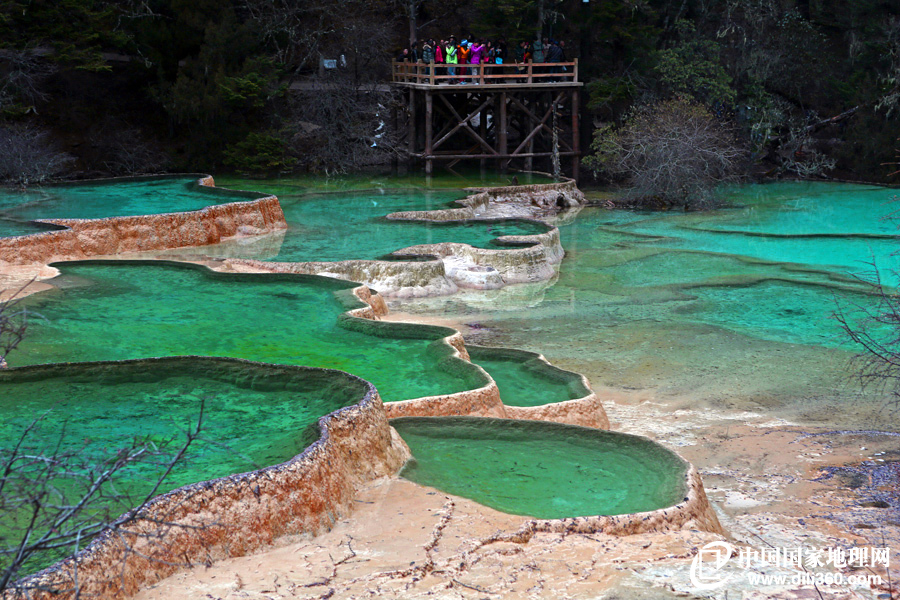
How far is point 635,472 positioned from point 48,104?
20.7 metres

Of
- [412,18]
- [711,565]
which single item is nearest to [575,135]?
[412,18]

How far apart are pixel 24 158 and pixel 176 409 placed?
47.7ft

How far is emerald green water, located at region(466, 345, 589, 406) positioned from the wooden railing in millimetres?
12929

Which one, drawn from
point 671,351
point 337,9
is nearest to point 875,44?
point 337,9

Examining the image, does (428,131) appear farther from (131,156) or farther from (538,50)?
(131,156)

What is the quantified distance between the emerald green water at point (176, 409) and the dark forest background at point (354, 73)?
14296mm

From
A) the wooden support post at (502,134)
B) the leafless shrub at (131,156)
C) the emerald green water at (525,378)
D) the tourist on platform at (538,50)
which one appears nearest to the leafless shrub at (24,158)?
the leafless shrub at (131,156)

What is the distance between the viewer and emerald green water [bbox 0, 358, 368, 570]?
5.13 m

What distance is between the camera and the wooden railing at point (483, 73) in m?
21.5

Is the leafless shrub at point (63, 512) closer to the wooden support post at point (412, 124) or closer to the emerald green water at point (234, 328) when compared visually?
the emerald green water at point (234, 328)

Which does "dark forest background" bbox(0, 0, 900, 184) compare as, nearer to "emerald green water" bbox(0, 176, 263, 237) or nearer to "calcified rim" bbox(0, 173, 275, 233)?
"calcified rim" bbox(0, 173, 275, 233)

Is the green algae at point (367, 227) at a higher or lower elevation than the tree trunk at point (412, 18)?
lower

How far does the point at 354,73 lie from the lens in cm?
2491

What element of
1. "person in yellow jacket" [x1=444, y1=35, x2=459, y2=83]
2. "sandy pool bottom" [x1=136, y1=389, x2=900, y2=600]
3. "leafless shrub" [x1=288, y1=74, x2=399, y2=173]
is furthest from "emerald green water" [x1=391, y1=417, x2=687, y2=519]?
"leafless shrub" [x1=288, y1=74, x2=399, y2=173]
